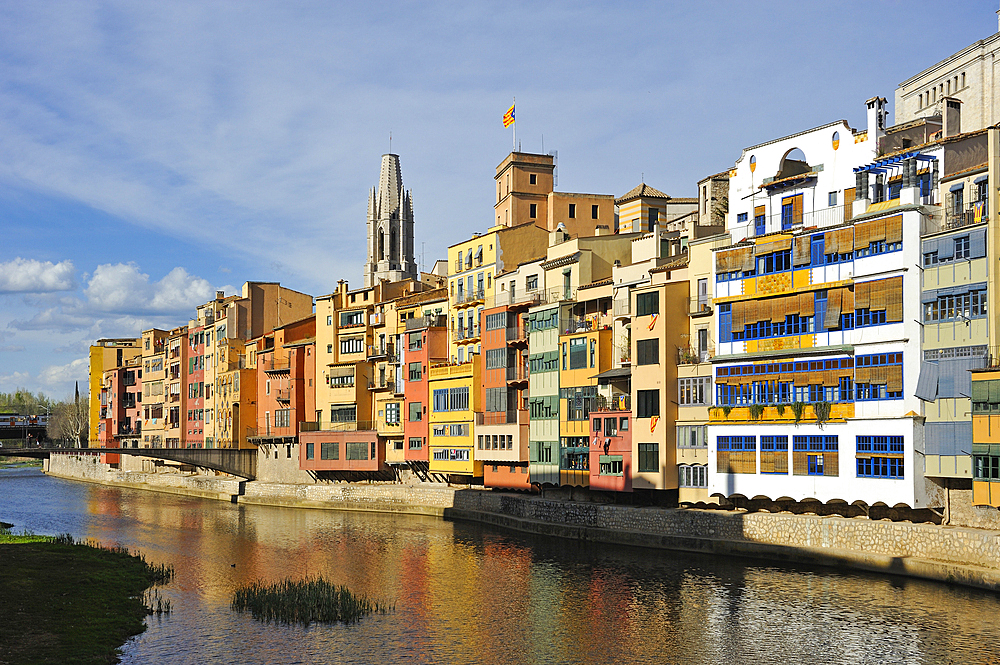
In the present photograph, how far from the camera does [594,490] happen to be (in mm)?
69250

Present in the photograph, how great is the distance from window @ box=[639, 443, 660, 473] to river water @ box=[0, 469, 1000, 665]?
5.47m

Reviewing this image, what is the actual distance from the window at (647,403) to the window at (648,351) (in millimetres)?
1765

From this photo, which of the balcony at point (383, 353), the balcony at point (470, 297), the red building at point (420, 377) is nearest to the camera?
the balcony at point (470, 297)

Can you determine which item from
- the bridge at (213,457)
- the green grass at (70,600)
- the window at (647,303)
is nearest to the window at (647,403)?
the window at (647,303)

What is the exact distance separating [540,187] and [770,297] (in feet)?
146

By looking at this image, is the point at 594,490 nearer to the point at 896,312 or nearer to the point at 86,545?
the point at 896,312

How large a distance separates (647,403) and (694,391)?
10.3 feet

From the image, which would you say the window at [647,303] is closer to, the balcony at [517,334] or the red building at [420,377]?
the balcony at [517,334]

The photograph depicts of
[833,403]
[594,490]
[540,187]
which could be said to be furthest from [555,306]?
[540,187]

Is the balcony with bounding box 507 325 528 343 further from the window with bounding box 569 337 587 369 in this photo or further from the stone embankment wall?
the stone embankment wall

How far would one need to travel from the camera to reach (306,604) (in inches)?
1716

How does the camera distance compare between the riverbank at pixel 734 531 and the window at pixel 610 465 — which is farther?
the window at pixel 610 465

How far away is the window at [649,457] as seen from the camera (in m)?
62.1

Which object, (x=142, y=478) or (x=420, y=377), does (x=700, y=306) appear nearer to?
(x=420, y=377)
